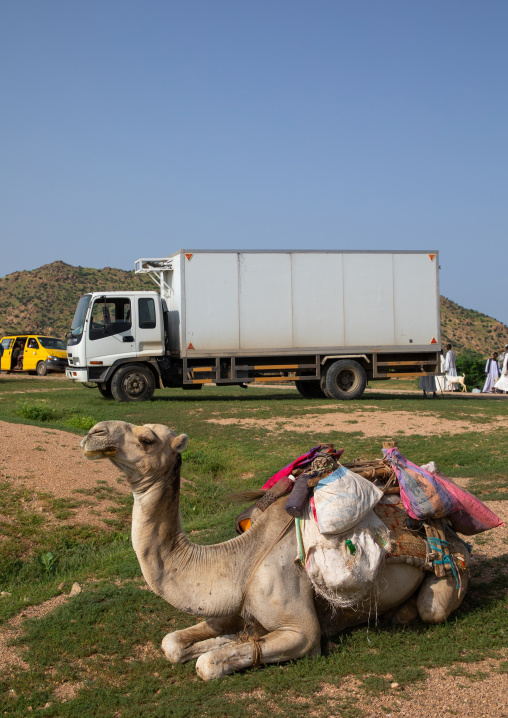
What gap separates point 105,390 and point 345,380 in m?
7.05

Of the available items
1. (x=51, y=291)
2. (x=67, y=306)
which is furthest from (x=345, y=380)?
(x=51, y=291)

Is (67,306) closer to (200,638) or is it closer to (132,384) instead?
(132,384)

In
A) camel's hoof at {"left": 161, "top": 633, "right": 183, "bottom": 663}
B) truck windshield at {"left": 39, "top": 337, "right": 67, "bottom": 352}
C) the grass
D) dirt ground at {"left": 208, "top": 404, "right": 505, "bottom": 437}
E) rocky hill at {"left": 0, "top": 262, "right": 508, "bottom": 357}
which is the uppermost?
rocky hill at {"left": 0, "top": 262, "right": 508, "bottom": 357}

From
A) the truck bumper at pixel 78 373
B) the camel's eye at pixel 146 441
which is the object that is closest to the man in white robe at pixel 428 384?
the truck bumper at pixel 78 373

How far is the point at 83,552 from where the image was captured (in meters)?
7.50

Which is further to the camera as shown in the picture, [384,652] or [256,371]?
[256,371]

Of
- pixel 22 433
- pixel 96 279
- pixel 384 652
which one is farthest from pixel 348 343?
pixel 96 279

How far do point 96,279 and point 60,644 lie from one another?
271 feet

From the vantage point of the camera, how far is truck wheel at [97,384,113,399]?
63.7 ft

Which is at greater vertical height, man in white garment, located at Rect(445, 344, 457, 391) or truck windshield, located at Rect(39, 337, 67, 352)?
truck windshield, located at Rect(39, 337, 67, 352)

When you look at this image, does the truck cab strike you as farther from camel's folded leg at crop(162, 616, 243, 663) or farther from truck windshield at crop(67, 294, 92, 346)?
camel's folded leg at crop(162, 616, 243, 663)

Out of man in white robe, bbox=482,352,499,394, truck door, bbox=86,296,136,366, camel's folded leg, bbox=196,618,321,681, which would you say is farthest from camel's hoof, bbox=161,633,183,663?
man in white robe, bbox=482,352,499,394

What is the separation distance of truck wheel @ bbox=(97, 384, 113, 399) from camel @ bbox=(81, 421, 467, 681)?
1536 cm

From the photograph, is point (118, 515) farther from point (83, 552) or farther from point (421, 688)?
point (421, 688)
